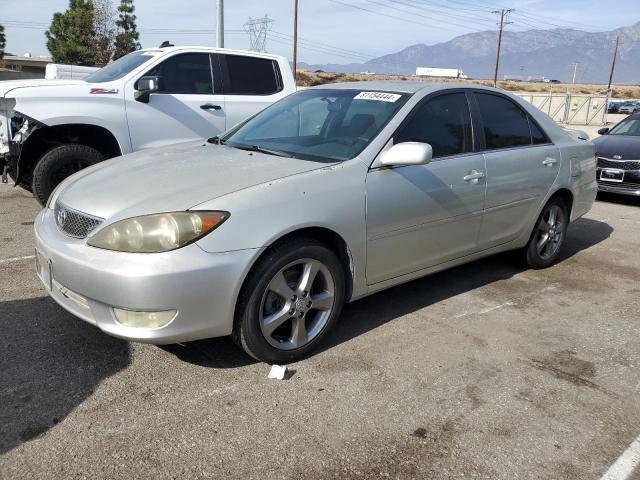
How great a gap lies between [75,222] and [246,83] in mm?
4606

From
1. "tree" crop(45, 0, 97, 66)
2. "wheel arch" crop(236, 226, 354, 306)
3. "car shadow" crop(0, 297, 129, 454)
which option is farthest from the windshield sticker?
"tree" crop(45, 0, 97, 66)

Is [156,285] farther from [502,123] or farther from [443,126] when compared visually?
[502,123]

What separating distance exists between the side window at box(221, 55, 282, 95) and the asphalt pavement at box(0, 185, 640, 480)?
3.71 meters

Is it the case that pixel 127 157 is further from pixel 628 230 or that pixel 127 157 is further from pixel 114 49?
pixel 114 49

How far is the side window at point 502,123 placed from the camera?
172 inches

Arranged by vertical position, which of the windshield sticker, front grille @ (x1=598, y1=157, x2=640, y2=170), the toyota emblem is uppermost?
the windshield sticker

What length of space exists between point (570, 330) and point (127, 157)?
3246 millimetres

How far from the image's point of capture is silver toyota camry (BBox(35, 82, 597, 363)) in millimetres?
2764

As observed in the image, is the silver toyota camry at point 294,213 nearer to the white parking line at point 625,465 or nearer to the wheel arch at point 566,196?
the wheel arch at point 566,196

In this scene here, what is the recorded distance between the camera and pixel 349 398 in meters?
2.92

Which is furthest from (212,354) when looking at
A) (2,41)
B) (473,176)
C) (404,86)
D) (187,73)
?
(2,41)

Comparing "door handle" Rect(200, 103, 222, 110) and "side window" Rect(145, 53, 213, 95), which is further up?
"side window" Rect(145, 53, 213, 95)

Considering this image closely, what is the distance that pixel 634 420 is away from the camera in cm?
285

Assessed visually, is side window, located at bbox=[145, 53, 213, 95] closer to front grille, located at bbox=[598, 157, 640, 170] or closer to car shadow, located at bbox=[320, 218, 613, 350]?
car shadow, located at bbox=[320, 218, 613, 350]
